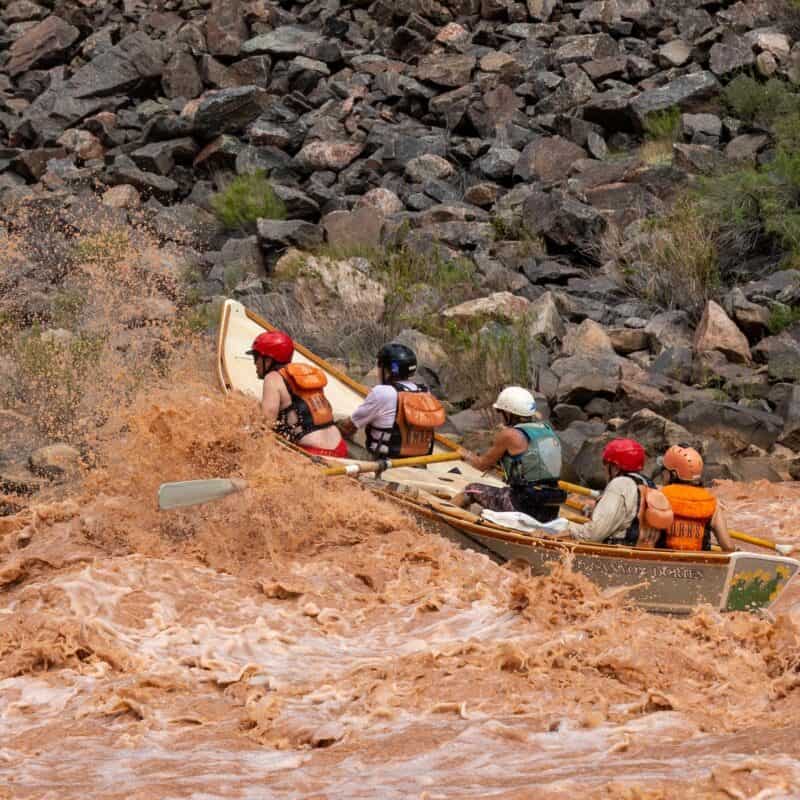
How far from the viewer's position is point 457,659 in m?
6.02

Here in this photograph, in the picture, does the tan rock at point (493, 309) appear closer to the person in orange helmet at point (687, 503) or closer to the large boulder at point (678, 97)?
the large boulder at point (678, 97)

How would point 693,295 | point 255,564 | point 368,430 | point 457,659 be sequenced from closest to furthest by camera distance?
point 457,659 → point 255,564 → point 368,430 → point 693,295

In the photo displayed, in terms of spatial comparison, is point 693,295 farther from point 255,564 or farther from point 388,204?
point 255,564

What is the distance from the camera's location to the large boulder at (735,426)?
Answer: 11.4m

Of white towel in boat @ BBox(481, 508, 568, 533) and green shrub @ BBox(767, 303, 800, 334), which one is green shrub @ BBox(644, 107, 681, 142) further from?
white towel in boat @ BBox(481, 508, 568, 533)

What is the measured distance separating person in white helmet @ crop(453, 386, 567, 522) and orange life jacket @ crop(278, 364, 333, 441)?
51.9 inches

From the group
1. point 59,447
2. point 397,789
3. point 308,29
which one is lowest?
point 59,447

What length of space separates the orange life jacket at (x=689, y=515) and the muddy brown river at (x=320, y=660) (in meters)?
0.44

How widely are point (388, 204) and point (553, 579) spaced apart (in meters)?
11.0

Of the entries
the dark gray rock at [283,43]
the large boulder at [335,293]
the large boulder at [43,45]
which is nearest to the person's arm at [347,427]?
the large boulder at [335,293]

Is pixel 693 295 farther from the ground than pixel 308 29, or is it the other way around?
pixel 308 29

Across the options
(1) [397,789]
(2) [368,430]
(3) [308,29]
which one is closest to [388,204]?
(3) [308,29]

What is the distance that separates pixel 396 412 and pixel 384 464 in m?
0.52

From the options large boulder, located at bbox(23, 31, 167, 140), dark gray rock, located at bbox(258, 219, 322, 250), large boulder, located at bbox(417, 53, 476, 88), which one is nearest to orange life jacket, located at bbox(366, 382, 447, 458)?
dark gray rock, located at bbox(258, 219, 322, 250)
